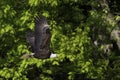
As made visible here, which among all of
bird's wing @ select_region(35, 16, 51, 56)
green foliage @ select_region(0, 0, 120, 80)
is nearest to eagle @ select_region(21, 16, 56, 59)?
bird's wing @ select_region(35, 16, 51, 56)

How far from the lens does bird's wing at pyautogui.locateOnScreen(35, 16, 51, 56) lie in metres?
9.77

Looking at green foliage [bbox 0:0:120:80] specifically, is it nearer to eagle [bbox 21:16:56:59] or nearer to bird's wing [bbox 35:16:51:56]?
eagle [bbox 21:16:56:59]

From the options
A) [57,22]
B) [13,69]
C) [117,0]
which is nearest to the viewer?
[13,69]

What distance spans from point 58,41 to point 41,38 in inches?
107

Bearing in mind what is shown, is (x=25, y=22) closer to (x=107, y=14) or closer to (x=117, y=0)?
(x=107, y=14)

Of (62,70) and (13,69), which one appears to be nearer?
(13,69)

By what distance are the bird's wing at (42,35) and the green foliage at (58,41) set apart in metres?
1.28

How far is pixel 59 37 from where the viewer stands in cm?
1259

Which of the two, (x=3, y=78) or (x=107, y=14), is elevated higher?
(x=107, y=14)

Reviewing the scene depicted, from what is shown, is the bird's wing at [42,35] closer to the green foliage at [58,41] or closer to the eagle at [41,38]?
the eagle at [41,38]

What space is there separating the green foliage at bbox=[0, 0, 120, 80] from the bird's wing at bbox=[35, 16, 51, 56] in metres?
1.28

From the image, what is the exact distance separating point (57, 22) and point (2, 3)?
1.70 metres

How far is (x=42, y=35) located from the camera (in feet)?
32.1

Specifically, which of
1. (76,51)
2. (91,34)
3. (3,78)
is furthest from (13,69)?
(91,34)
